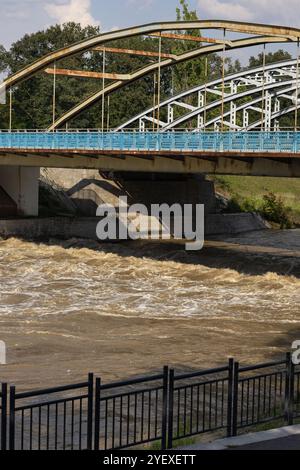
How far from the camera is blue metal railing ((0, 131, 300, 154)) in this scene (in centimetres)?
3678

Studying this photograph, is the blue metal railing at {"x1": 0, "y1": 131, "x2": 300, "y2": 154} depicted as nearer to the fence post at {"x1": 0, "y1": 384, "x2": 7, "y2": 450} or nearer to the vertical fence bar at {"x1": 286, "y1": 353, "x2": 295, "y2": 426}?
the vertical fence bar at {"x1": 286, "y1": 353, "x2": 295, "y2": 426}

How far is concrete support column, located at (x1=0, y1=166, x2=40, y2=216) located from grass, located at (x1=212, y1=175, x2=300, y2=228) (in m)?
17.7

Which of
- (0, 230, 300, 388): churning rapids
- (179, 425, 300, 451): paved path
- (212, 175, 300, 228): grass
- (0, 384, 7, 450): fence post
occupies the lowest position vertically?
(0, 230, 300, 388): churning rapids

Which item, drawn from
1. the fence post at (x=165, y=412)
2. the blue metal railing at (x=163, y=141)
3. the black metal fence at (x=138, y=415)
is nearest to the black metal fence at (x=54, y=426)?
the black metal fence at (x=138, y=415)

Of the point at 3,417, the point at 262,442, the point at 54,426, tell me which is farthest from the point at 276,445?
the point at 54,426

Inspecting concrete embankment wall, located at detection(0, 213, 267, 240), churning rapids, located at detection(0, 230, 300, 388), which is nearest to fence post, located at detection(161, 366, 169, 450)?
churning rapids, located at detection(0, 230, 300, 388)

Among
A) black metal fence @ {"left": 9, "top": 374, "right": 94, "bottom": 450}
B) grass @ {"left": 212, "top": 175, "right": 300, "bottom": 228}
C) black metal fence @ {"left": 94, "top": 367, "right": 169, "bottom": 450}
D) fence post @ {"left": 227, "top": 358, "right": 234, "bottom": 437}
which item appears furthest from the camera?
grass @ {"left": 212, "top": 175, "right": 300, "bottom": 228}

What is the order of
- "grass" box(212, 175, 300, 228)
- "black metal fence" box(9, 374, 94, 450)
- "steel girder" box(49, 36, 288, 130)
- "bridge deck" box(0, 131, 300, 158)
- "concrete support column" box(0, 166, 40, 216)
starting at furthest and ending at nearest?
"grass" box(212, 175, 300, 228), "concrete support column" box(0, 166, 40, 216), "steel girder" box(49, 36, 288, 130), "bridge deck" box(0, 131, 300, 158), "black metal fence" box(9, 374, 94, 450)

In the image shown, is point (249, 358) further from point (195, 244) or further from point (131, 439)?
point (195, 244)

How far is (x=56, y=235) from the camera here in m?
57.9

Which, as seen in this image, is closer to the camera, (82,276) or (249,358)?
(249,358)
